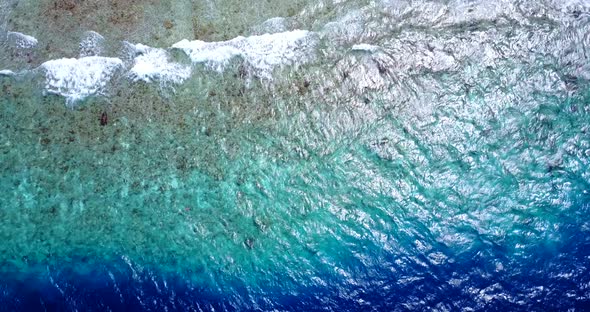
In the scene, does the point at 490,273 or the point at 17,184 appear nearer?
the point at 490,273

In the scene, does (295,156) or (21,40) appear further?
(21,40)

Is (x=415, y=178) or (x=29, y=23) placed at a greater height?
(x=29, y=23)

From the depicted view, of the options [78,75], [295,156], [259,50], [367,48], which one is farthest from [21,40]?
[367,48]

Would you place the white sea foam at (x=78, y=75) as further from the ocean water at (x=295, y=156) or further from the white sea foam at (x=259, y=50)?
the white sea foam at (x=259, y=50)

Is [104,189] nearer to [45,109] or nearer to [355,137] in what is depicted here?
[45,109]

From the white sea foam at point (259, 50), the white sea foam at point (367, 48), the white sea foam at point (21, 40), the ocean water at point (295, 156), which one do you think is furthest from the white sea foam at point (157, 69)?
the white sea foam at point (367, 48)

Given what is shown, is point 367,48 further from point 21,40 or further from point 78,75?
point 21,40

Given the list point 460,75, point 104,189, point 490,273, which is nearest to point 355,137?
point 460,75
